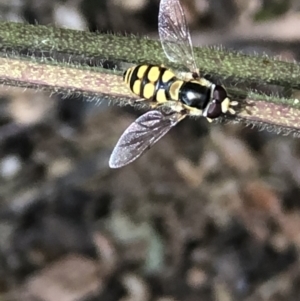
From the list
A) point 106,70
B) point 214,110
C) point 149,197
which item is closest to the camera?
point 106,70

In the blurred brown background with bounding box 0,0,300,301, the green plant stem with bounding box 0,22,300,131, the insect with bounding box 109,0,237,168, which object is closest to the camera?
the green plant stem with bounding box 0,22,300,131

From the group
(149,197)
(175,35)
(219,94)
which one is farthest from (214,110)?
(149,197)

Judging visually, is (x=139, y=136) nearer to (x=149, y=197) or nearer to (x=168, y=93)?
(x=168, y=93)

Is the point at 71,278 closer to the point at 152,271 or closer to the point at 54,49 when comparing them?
the point at 152,271

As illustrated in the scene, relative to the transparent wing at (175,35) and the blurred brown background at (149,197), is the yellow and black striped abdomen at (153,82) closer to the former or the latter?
the transparent wing at (175,35)

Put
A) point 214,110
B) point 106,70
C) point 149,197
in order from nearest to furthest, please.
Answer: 1. point 106,70
2. point 214,110
3. point 149,197

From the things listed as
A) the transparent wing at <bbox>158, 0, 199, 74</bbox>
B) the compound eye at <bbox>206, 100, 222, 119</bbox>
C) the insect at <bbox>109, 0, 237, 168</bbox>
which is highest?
the transparent wing at <bbox>158, 0, 199, 74</bbox>

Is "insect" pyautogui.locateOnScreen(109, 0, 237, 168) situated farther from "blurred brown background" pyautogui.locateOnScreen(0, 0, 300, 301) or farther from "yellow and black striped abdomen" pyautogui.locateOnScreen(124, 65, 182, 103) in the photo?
"blurred brown background" pyautogui.locateOnScreen(0, 0, 300, 301)

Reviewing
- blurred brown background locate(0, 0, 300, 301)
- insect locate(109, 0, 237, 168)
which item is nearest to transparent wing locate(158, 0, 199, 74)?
insect locate(109, 0, 237, 168)

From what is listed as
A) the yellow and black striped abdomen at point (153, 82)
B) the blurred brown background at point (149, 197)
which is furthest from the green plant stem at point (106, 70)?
the blurred brown background at point (149, 197)
